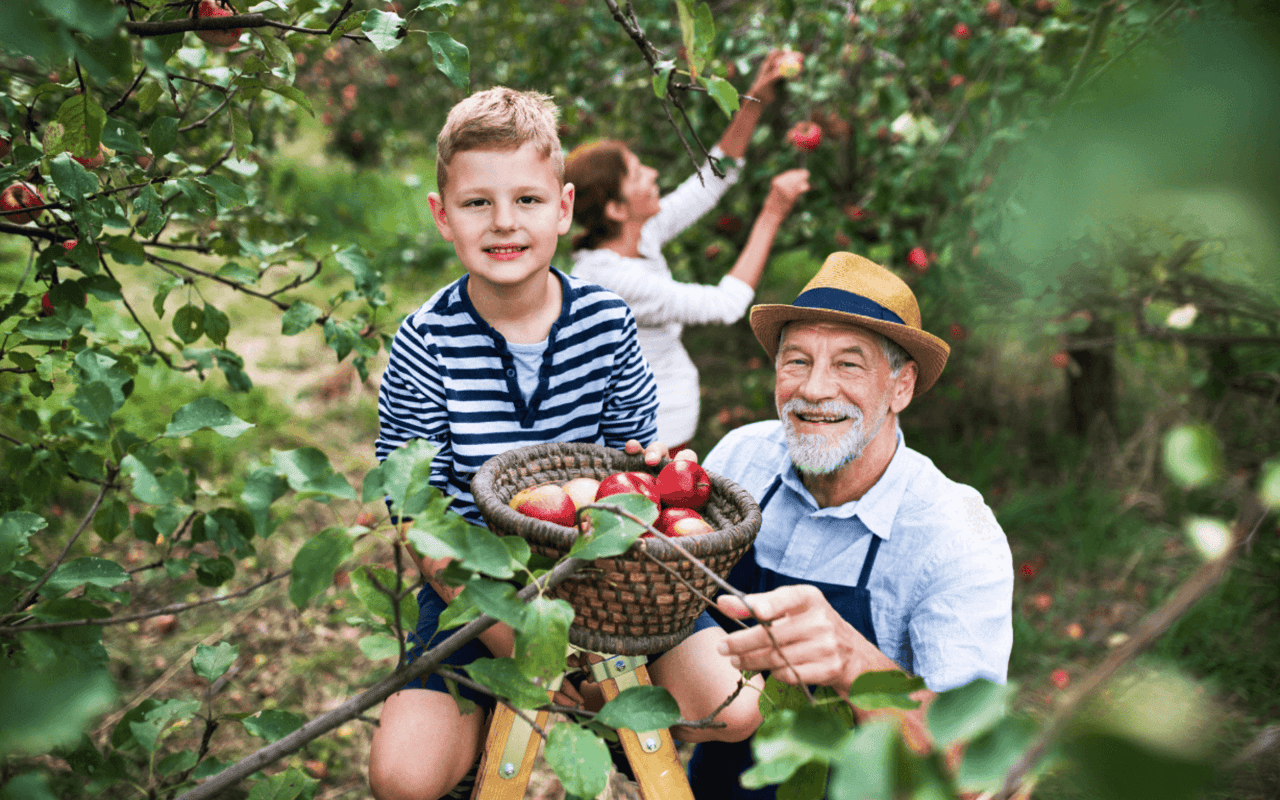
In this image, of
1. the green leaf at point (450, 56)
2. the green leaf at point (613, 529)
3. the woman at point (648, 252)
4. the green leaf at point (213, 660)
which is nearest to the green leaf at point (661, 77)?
the green leaf at point (450, 56)

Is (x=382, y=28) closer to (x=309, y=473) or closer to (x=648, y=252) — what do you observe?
(x=309, y=473)

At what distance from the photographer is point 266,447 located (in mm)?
3865

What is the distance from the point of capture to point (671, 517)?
4.08 feet

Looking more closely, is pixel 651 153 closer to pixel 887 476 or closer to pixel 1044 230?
pixel 887 476

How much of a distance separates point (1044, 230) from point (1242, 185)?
0.09 meters

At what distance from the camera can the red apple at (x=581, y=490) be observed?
129cm

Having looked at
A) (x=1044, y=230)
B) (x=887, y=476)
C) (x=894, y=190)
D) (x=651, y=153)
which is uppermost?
(x=651, y=153)

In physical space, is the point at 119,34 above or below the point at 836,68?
below

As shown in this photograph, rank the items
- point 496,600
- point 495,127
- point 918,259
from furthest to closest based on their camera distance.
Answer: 1. point 918,259
2. point 495,127
3. point 496,600

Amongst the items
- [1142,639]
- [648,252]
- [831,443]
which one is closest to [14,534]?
[1142,639]

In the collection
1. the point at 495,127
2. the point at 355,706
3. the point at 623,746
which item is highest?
the point at 495,127

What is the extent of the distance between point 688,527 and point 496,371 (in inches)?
24.7

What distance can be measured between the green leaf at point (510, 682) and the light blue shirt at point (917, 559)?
74 cm

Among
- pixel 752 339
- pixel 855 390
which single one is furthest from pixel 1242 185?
pixel 752 339
